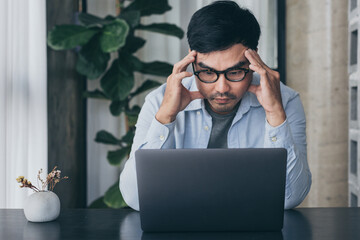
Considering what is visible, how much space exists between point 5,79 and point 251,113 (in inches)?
50.4

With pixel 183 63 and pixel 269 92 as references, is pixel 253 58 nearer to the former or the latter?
pixel 269 92

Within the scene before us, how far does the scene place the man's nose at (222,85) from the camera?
1.41 m

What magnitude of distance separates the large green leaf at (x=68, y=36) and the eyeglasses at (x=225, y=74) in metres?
1.29

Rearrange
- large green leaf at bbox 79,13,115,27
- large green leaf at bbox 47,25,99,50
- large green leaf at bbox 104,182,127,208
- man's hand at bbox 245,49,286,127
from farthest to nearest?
large green leaf at bbox 104,182,127,208
large green leaf at bbox 79,13,115,27
large green leaf at bbox 47,25,99,50
man's hand at bbox 245,49,286,127

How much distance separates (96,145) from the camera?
3.22 metres

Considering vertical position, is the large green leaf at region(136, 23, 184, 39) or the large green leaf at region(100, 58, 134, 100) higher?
the large green leaf at region(136, 23, 184, 39)

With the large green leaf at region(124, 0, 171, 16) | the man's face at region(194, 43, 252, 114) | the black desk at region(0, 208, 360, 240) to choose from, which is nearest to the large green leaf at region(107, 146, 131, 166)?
the large green leaf at region(124, 0, 171, 16)

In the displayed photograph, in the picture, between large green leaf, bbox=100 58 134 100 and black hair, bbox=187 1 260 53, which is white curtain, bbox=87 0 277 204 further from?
black hair, bbox=187 1 260 53

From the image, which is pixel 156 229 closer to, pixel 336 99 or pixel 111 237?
pixel 111 237

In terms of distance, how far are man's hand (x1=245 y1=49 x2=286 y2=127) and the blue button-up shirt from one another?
3.7 inches

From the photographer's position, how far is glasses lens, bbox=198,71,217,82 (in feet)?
4.68

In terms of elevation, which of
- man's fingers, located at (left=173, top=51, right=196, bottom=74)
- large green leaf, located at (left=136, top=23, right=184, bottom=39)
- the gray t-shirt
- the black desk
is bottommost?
the black desk

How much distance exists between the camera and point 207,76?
1436 millimetres

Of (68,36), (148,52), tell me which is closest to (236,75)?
(68,36)
